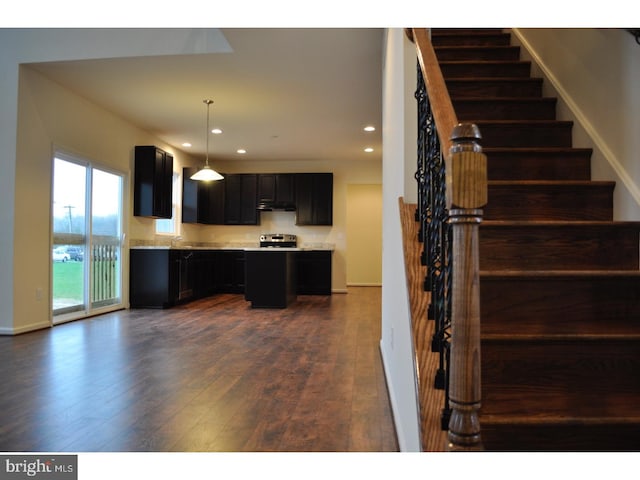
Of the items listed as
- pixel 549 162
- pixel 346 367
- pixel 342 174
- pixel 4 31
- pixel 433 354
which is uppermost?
pixel 4 31

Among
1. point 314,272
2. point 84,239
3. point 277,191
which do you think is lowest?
point 314,272

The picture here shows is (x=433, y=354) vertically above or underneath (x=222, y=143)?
underneath

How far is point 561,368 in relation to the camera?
1458 mm

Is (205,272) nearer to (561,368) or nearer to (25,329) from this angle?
(25,329)

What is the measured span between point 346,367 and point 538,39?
2.73m

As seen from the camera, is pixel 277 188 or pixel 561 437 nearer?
pixel 561 437

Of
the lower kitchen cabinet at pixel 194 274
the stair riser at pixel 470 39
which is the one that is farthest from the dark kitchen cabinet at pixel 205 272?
the stair riser at pixel 470 39

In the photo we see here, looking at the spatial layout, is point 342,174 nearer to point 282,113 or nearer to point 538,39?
point 282,113

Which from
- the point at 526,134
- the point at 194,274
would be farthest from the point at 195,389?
the point at 194,274

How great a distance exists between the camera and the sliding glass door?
5.34 meters

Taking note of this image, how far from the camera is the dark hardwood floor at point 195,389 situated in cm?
216

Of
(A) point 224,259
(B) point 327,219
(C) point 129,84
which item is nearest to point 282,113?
(C) point 129,84

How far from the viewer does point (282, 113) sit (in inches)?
245

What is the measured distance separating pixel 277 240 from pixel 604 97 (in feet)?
22.9
